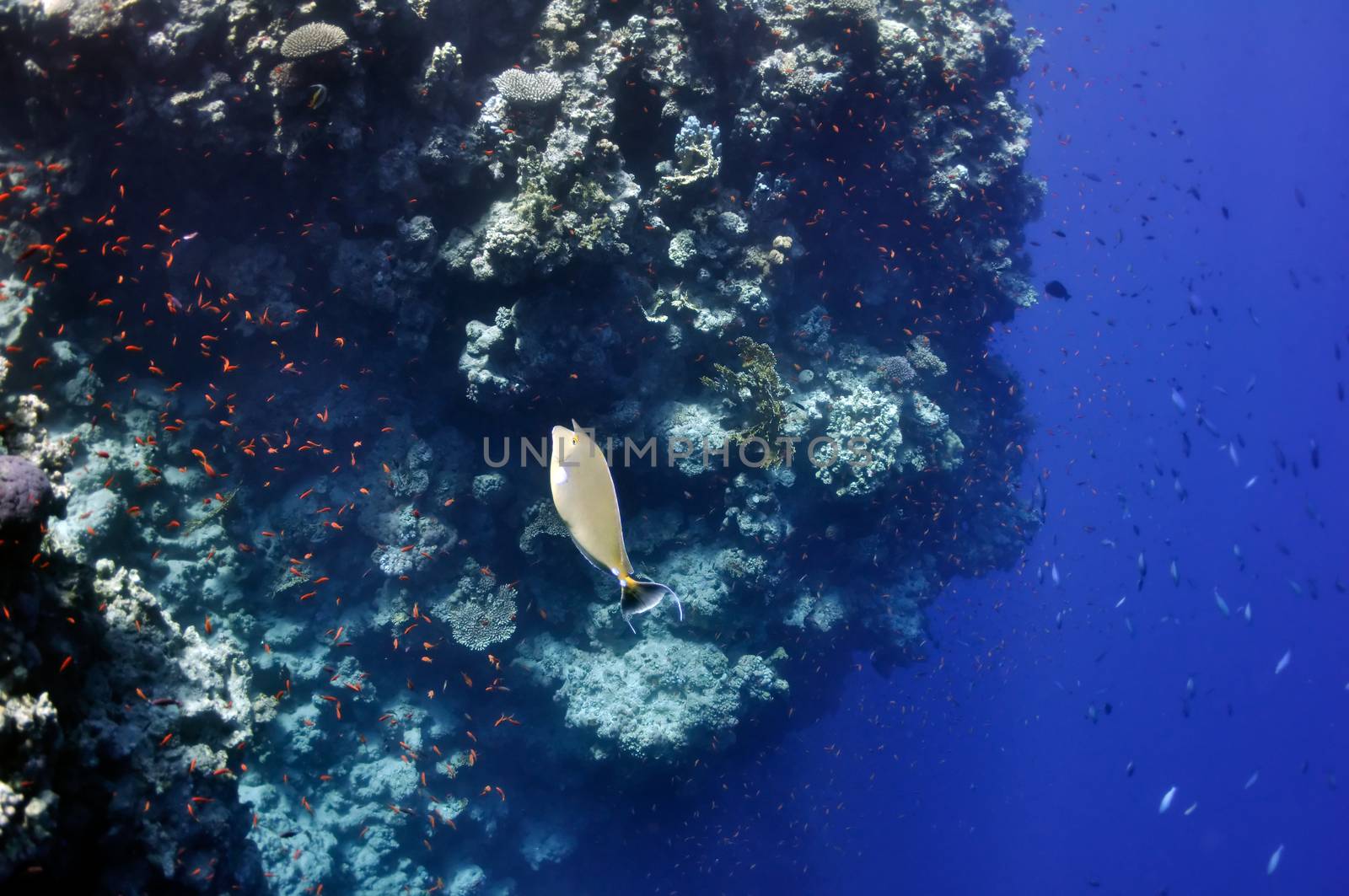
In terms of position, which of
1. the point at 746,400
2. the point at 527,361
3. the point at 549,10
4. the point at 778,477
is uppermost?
the point at 549,10

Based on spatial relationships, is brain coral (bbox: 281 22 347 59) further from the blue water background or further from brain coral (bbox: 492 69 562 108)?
the blue water background

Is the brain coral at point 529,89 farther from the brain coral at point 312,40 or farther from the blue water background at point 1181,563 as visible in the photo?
the blue water background at point 1181,563

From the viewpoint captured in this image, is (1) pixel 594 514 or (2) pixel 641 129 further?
(2) pixel 641 129

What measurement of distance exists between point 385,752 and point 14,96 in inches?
362

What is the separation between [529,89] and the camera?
7125 millimetres

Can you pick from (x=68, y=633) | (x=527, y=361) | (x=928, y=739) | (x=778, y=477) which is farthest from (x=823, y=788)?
(x=928, y=739)

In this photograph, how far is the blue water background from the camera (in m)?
54.7

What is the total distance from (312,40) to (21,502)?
5.55 metres

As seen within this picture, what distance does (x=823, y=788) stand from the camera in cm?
2297

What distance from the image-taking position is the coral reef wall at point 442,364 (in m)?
6.69

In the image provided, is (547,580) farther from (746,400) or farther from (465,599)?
(746,400)

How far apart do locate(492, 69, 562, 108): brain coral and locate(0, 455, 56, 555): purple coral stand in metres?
5.96

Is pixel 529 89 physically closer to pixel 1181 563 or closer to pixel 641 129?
pixel 641 129

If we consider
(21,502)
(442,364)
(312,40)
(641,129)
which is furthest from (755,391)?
(21,502)
